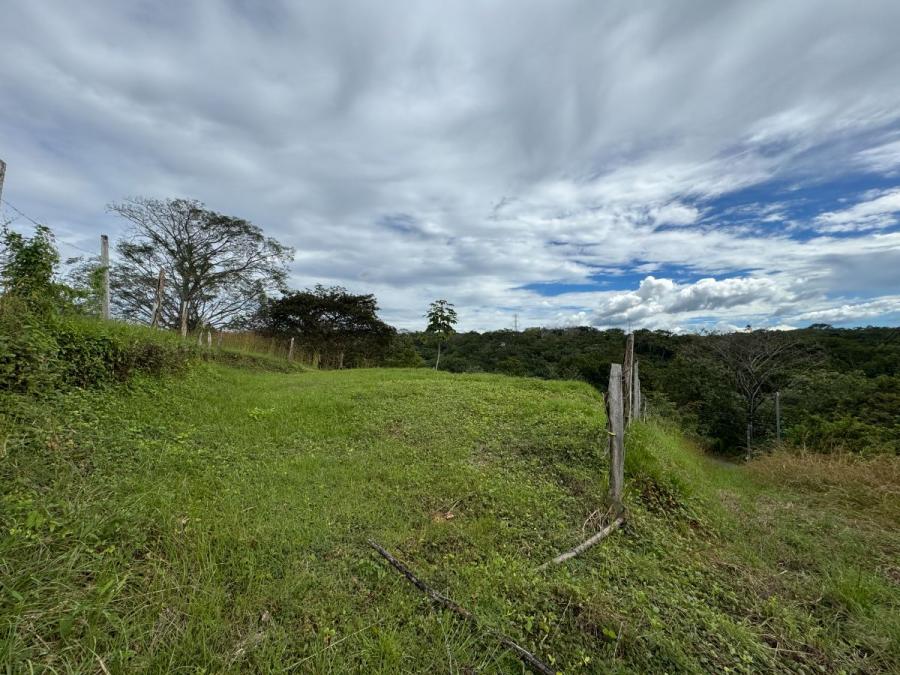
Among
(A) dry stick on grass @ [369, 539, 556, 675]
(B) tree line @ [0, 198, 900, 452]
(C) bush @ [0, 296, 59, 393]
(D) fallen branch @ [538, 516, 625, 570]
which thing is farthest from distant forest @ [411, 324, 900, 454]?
(C) bush @ [0, 296, 59, 393]

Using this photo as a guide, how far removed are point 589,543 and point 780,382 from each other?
21.7m

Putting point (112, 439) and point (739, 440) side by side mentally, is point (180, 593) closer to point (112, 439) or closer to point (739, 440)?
point (112, 439)

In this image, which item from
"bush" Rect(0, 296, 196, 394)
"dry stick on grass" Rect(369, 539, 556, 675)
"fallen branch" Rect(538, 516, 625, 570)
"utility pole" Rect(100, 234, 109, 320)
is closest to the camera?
"dry stick on grass" Rect(369, 539, 556, 675)

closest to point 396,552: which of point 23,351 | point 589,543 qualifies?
point 589,543

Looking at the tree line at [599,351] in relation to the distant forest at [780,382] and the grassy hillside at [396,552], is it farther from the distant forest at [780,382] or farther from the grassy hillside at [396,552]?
the grassy hillside at [396,552]

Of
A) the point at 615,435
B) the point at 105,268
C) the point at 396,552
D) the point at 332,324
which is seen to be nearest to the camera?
the point at 396,552

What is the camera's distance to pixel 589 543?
9.66 ft

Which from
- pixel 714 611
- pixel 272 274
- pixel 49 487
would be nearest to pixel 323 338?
pixel 272 274

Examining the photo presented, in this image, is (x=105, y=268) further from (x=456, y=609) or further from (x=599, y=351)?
(x=599, y=351)

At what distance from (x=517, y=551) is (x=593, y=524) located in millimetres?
868

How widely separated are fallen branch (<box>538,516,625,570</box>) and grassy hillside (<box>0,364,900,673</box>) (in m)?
0.07

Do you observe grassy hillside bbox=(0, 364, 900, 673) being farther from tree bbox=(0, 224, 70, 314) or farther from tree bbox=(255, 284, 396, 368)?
tree bbox=(255, 284, 396, 368)

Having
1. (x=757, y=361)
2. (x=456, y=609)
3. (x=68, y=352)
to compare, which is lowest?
(x=456, y=609)

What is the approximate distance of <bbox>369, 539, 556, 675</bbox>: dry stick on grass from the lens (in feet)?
6.15
